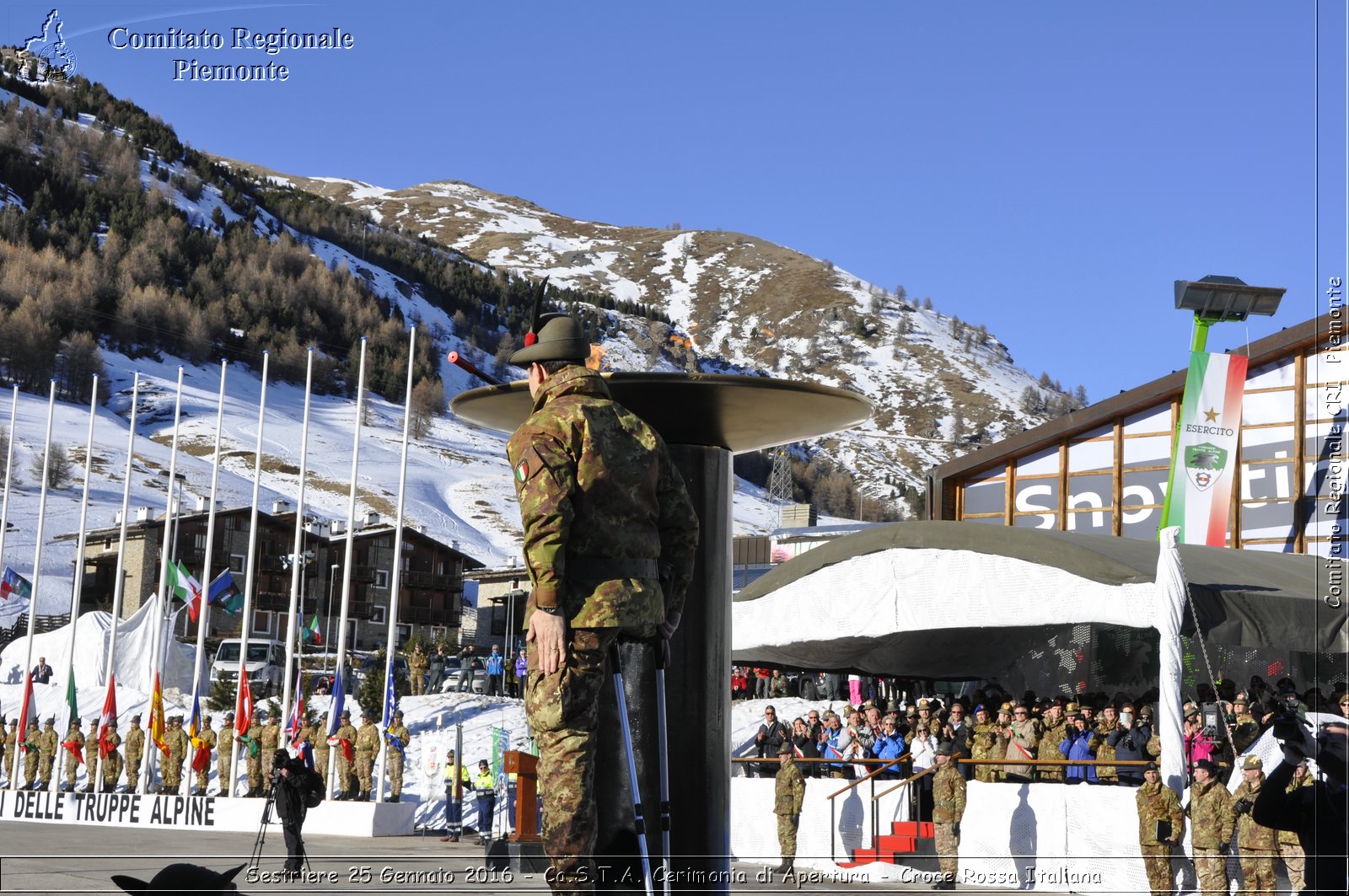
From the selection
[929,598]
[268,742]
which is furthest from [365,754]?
[929,598]

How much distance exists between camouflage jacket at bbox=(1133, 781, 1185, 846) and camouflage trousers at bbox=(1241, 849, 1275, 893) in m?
0.79

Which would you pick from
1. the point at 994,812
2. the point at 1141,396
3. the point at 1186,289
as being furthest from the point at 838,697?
the point at 994,812

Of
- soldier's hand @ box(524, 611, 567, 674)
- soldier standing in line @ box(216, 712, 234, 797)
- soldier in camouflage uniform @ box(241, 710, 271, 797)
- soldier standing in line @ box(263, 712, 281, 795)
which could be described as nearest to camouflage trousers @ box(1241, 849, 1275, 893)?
soldier's hand @ box(524, 611, 567, 674)

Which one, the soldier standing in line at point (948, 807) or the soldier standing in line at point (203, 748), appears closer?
the soldier standing in line at point (948, 807)

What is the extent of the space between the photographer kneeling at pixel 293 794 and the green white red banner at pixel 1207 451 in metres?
14.5

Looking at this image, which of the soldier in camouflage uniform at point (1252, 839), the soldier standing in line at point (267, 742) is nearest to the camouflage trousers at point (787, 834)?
the soldier in camouflage uniform at point (1252, 839)

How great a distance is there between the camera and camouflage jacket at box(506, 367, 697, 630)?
526 centimetres

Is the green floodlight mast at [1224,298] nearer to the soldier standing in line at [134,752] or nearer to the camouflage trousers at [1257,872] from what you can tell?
the camouflage trousers at [1257,872]

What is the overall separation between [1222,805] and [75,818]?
64.9ft

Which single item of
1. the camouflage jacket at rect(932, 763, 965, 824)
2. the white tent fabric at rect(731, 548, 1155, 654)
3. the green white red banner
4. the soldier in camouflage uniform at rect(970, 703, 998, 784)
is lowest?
the camouflage jacket at rect(932, 763, 965, 824)

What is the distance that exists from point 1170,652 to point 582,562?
36.0ft

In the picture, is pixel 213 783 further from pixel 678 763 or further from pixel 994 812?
pixel 678 763

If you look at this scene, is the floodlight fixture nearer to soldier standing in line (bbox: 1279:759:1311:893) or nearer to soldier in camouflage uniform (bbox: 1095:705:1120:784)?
soldier in camouflage uniform (bbox: 1095:705:1120:784)

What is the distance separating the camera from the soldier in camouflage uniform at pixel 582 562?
5.25 metres
